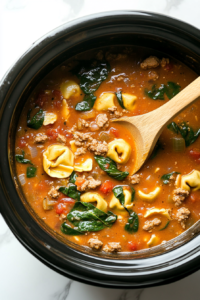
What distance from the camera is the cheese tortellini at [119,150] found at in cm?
401

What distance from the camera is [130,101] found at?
13.3 ft

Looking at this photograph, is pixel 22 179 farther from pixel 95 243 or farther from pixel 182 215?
pixel 182 215

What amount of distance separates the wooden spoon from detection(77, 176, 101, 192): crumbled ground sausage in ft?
1.66

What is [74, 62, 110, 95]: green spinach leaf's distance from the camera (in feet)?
13.4

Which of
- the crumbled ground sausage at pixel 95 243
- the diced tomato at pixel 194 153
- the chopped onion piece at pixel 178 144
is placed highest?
the chopped onion piece at pixel 178 144

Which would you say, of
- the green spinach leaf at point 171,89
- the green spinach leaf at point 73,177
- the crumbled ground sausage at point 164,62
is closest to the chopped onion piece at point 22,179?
the green spinach leaf at point 73,177

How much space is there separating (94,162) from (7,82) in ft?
4.69

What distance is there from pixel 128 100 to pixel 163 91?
0.48 m

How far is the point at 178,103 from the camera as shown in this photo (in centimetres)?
360

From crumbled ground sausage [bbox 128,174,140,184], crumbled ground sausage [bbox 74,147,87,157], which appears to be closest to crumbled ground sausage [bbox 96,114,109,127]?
crumbled ground sausage [bbox 74,147,87,157]

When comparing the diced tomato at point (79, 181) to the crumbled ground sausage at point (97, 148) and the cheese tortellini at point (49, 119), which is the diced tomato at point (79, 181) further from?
the cheese tortellini at point (49, 119)

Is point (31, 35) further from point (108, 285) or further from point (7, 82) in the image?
point (108, 285)

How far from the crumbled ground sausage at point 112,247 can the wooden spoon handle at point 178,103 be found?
1550mm

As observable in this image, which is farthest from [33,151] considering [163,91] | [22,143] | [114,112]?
[163,91]
